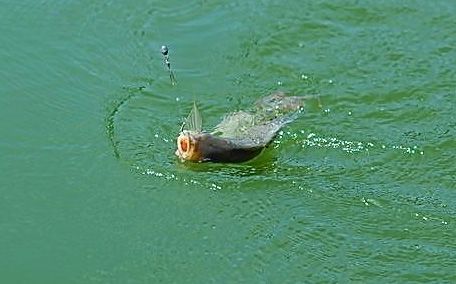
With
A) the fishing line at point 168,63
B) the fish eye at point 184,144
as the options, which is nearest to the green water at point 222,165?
the fishing line at point 168,63

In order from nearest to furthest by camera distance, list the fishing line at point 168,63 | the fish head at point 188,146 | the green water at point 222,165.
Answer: the green water at point 222,165, the fish head at point 188,146, the fishing line at point 168,63

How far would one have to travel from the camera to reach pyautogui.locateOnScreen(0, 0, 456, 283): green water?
480cm

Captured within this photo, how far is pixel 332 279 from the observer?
4699 millimetres

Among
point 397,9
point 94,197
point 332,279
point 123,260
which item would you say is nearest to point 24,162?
point 94,197

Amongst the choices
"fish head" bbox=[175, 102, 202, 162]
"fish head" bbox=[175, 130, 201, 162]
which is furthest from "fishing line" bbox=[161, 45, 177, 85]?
"fish head" bbox=[175, 130, 201, 162]

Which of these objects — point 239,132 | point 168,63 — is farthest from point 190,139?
point 168,63

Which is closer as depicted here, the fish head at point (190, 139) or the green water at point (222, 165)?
the green water at point (222, 165)

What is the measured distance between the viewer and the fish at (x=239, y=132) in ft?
16.7

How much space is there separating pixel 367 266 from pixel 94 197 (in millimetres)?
1352

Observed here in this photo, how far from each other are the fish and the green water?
69 millimetres

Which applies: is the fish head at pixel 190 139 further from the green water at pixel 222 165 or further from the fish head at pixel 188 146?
the green water at pixel 222 165

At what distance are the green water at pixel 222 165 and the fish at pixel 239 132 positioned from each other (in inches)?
2.7

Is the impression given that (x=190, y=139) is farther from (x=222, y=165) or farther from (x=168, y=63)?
(x=168, y=63)

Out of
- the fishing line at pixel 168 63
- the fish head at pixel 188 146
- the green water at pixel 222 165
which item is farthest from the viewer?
the fishing line at pixel 168 63
